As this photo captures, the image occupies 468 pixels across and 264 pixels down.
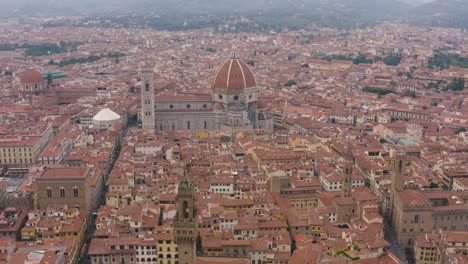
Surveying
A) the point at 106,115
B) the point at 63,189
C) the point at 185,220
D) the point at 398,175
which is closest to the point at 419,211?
the point at 398,175

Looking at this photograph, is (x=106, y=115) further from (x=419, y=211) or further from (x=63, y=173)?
(x=419, y=211)

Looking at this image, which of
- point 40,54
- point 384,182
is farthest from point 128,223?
point 40,54

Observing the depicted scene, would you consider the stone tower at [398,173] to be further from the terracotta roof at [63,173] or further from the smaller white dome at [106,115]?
the smaller white dome at [106,115]

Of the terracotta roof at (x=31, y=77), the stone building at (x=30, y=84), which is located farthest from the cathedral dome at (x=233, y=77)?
the terracotta roof at (x=31, y=77)

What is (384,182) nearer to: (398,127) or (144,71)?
(398,127)

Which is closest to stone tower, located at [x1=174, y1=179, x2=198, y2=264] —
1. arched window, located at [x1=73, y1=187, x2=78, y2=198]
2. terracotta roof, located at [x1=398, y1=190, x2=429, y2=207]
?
arched window, located at [x1=73, y1=187, x2=78, y2=198]

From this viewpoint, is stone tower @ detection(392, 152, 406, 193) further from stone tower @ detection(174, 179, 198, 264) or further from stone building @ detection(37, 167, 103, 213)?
stone building @ detection(37, 167, 103, 213)
